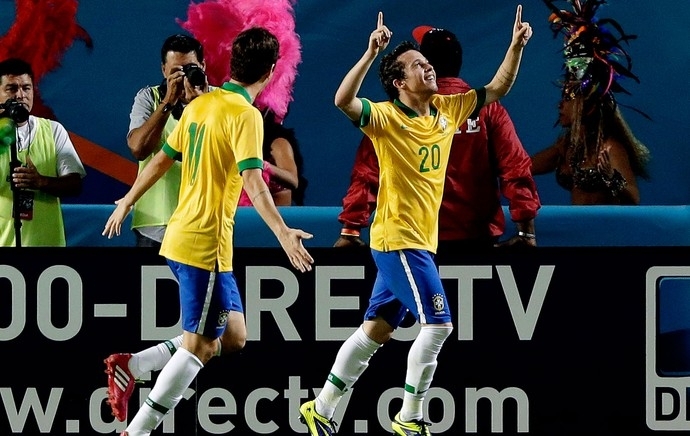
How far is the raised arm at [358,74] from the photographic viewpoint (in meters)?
6.68

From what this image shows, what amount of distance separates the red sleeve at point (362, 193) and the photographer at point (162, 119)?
0.91 metres

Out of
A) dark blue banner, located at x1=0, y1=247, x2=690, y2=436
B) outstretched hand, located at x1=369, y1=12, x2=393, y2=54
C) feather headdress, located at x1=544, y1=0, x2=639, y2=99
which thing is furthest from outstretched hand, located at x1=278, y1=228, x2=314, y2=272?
feather headdress, located at x1=544, y1=0, x2=639, y2=99

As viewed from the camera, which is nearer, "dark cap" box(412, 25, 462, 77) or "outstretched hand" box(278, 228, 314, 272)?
"outstretched hand" box(278, 228, 314, 272)

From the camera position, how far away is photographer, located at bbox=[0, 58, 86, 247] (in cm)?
787

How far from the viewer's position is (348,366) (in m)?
7.20

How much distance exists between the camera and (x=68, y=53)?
8484mm

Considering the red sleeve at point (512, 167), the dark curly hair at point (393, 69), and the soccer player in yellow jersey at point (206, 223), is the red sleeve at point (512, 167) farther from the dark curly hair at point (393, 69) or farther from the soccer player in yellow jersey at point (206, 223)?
the soccer player in yellow jersey at point (206, 223)

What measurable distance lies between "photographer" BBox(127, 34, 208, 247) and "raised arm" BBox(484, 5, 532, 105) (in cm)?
145

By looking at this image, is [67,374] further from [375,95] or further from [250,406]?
[375,95]

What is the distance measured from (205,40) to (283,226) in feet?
7.93

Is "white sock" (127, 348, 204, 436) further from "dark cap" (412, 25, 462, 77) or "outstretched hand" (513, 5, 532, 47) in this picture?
"dark cap" (412, 25, 462, 77)

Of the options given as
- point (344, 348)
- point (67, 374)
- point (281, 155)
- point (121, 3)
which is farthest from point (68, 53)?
point (344, 348)

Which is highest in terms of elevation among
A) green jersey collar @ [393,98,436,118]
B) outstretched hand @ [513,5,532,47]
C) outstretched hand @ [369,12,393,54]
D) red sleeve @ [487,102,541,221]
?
outstretched hand @ [513,5,532,47]

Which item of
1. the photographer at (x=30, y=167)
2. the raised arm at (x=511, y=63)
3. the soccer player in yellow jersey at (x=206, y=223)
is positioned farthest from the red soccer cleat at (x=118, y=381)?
the raised arm at (x=511, y=63)
